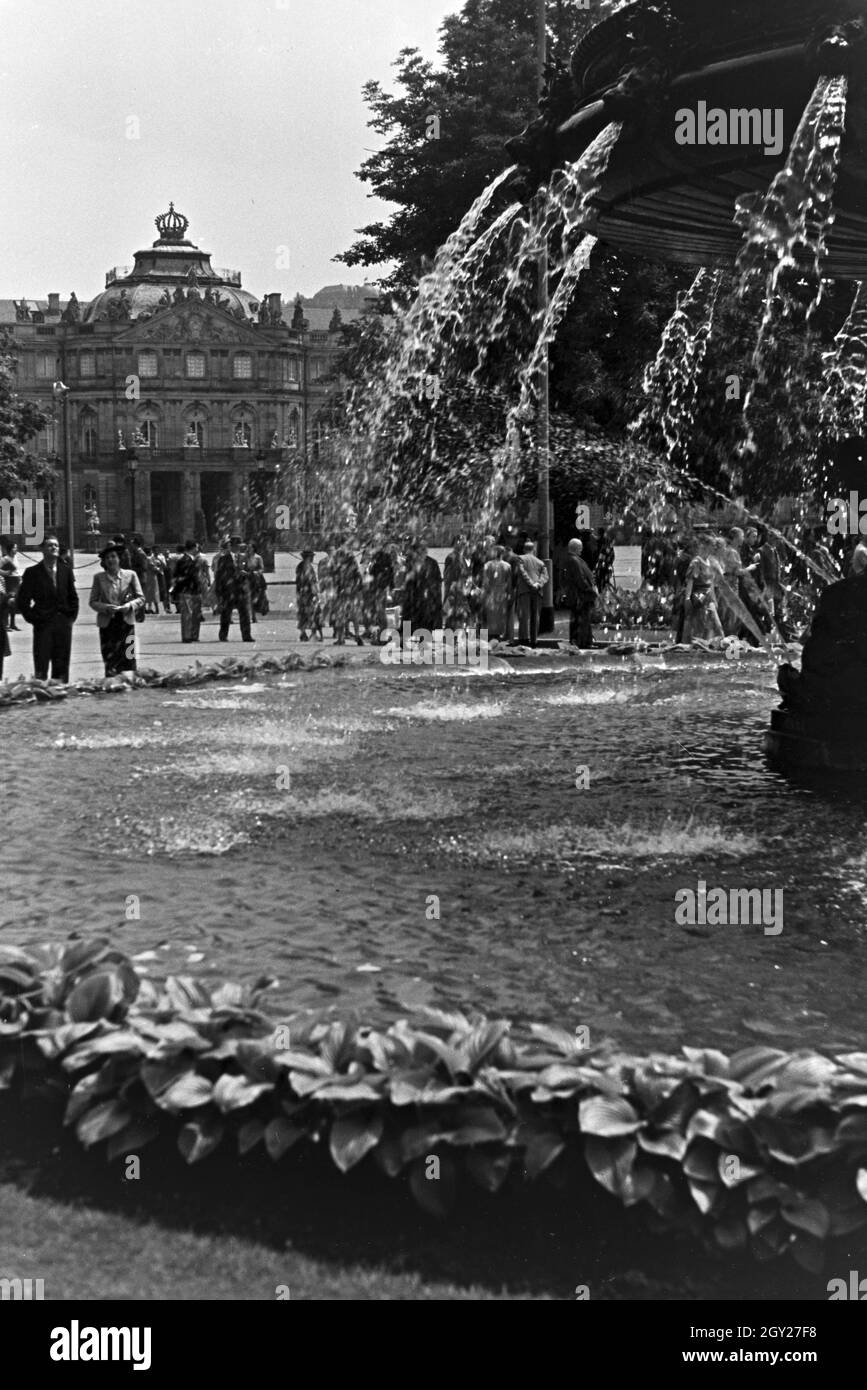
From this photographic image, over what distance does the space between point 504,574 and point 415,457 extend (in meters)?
6.54

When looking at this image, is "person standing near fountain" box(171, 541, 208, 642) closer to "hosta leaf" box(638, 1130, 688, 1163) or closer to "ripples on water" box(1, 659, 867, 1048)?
"ripples on water" box(1, 659, 867, 1048)

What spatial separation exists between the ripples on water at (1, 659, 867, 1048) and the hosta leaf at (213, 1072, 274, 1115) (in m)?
0.91

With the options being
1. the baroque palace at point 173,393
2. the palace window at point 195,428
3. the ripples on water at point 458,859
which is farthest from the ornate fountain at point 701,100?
the palace window at point 195,428

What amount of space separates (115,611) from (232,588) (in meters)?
9.98

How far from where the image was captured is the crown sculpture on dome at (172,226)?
414 ft

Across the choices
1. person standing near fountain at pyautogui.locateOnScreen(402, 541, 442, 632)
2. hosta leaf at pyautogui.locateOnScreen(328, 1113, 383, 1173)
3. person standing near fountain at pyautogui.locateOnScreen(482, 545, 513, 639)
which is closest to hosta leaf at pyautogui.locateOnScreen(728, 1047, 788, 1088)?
hosta leaf at pyautogui.locateOnScreen(328, 1113, 383, 1173)

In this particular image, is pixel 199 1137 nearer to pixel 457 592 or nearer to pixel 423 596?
pixel 423 596

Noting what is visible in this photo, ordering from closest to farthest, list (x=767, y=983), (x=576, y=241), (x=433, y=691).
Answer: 1. (x=767, y=983)
2. (x=576, y=241)
3. (x=433, y=691)

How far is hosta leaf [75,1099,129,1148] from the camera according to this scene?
3723mm

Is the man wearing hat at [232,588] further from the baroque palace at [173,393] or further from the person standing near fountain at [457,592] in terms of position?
the baroque palace at [173,393]

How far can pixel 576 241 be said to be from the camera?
10.7 meters

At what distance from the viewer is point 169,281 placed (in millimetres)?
127500

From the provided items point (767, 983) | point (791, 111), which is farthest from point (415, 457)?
point (767, 983)
